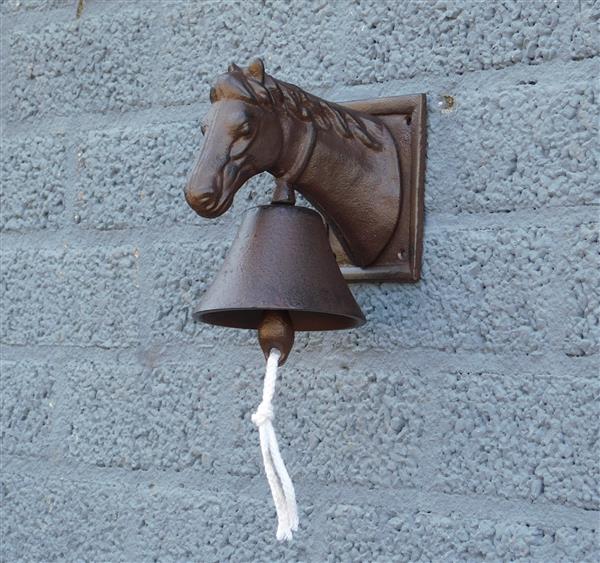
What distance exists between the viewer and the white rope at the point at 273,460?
3.18ft

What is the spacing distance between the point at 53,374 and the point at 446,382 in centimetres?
49

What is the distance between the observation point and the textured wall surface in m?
1.02

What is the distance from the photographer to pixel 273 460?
3.19 feet

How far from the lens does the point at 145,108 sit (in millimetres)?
1275

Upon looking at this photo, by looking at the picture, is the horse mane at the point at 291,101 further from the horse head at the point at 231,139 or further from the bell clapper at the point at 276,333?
the bell clapper at the point at 276,333

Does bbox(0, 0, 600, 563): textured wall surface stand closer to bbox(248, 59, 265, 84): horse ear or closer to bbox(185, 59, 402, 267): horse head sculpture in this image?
bbox(185, 59, 402, 267): horse head sculpture

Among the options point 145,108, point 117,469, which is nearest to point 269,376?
point 117,469

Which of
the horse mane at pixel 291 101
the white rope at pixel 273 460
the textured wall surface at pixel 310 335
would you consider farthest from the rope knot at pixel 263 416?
the horse mane at pixel 291 101

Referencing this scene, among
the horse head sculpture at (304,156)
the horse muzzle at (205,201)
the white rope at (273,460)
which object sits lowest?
the white rope at (273,460)

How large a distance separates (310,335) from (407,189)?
0.60 feet

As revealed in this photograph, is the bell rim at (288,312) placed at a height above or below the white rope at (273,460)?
above

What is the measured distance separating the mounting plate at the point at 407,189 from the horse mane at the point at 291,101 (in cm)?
3

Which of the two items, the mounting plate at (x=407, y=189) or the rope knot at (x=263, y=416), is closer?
the rope knot at (x=263, y=416)

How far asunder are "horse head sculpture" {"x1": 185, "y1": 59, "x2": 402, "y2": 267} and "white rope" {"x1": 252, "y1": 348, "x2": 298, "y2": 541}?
0.53 ft
